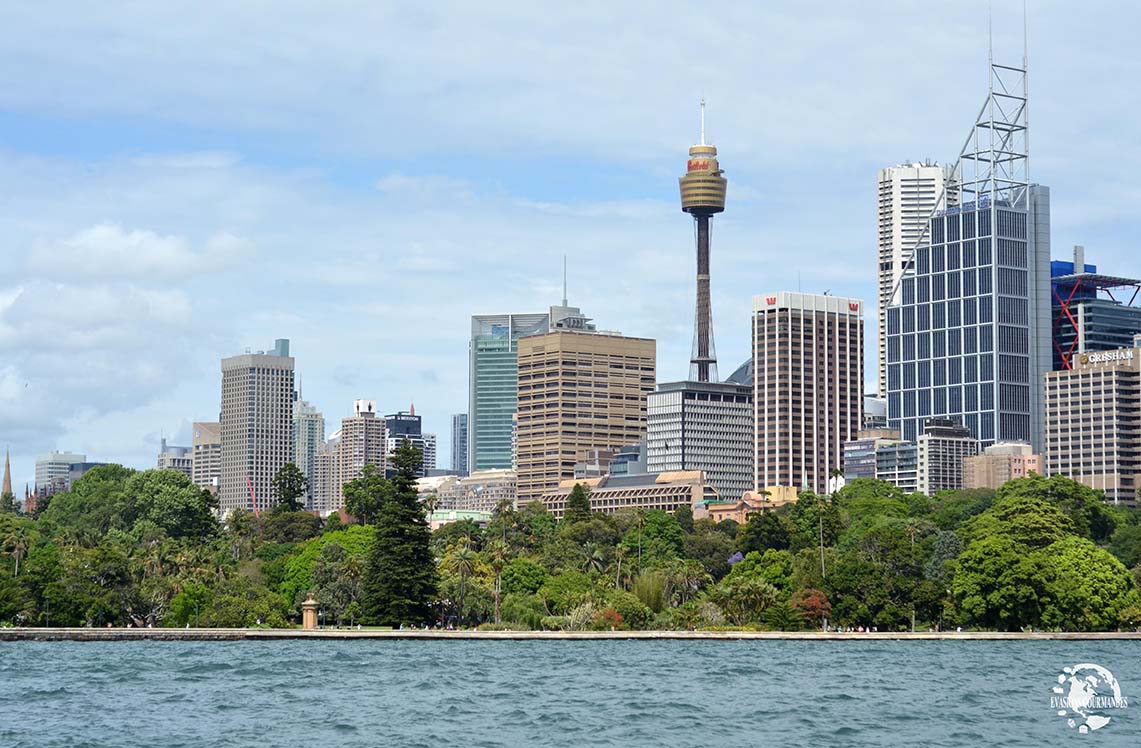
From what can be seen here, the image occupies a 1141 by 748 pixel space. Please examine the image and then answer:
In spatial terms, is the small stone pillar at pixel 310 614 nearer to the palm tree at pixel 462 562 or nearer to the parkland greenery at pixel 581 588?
the parkland greenery at pixel 581 588

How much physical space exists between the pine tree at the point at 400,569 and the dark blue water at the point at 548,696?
54.7ft

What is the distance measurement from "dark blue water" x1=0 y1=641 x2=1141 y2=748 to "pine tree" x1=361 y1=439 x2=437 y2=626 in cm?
1669

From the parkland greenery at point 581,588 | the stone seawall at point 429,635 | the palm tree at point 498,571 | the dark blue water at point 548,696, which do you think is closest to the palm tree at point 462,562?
the parkland greenery at point 581,588

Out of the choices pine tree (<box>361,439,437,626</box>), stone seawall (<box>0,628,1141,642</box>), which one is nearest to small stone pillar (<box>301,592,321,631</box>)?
pine tree (<box>361,439,437,626</box>)

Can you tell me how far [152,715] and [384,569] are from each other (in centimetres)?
7334

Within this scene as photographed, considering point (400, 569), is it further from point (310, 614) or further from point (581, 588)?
point (581, 588)

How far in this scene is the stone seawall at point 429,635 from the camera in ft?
498

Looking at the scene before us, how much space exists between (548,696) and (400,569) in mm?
65069

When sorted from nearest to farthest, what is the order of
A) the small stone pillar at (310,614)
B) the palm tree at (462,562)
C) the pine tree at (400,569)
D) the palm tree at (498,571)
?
the pine tree at (400,569) < the small stone pillar at (310,614) < the palm tree at (498,571) < the palm tree at (462,562)

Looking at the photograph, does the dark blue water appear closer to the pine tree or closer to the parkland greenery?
the parkland greenery

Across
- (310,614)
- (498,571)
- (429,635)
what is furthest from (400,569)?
(498,571)

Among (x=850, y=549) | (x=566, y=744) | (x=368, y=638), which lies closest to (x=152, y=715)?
(x=566, y=744)

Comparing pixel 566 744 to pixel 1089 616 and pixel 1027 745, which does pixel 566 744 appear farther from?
pixel 1089 616

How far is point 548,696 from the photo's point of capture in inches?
3733
